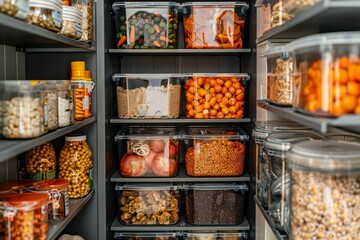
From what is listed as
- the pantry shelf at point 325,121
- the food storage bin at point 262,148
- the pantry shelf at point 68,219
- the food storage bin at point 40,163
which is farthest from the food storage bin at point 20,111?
the food storage bin at point 262,148

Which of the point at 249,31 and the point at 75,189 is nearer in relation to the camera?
the point at 75,189

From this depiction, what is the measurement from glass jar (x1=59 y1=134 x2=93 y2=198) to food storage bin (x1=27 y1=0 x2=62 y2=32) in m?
0.73

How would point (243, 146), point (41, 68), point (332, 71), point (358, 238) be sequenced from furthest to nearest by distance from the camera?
point (243, 146), point (41, 68), point (358, 238), point (332, 71)

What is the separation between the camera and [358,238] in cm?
142

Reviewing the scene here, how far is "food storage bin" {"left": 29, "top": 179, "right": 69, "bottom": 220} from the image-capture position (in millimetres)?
2031

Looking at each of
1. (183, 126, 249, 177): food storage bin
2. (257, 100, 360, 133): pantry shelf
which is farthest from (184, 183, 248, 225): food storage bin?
(257, 100, 360, 133): pantry shelf

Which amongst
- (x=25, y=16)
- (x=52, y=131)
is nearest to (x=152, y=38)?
(x=52, y=131)

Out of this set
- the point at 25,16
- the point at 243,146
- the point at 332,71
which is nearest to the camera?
the point at 332,71

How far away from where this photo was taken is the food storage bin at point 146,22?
2.67 meters

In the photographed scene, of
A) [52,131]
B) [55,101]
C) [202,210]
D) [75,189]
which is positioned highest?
[55,101]

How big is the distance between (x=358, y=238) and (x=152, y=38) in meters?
1.64

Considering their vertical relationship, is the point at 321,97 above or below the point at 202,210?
above

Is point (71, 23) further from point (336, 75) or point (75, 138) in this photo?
point (336, 75)

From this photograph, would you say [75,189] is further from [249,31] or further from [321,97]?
[321,97]
